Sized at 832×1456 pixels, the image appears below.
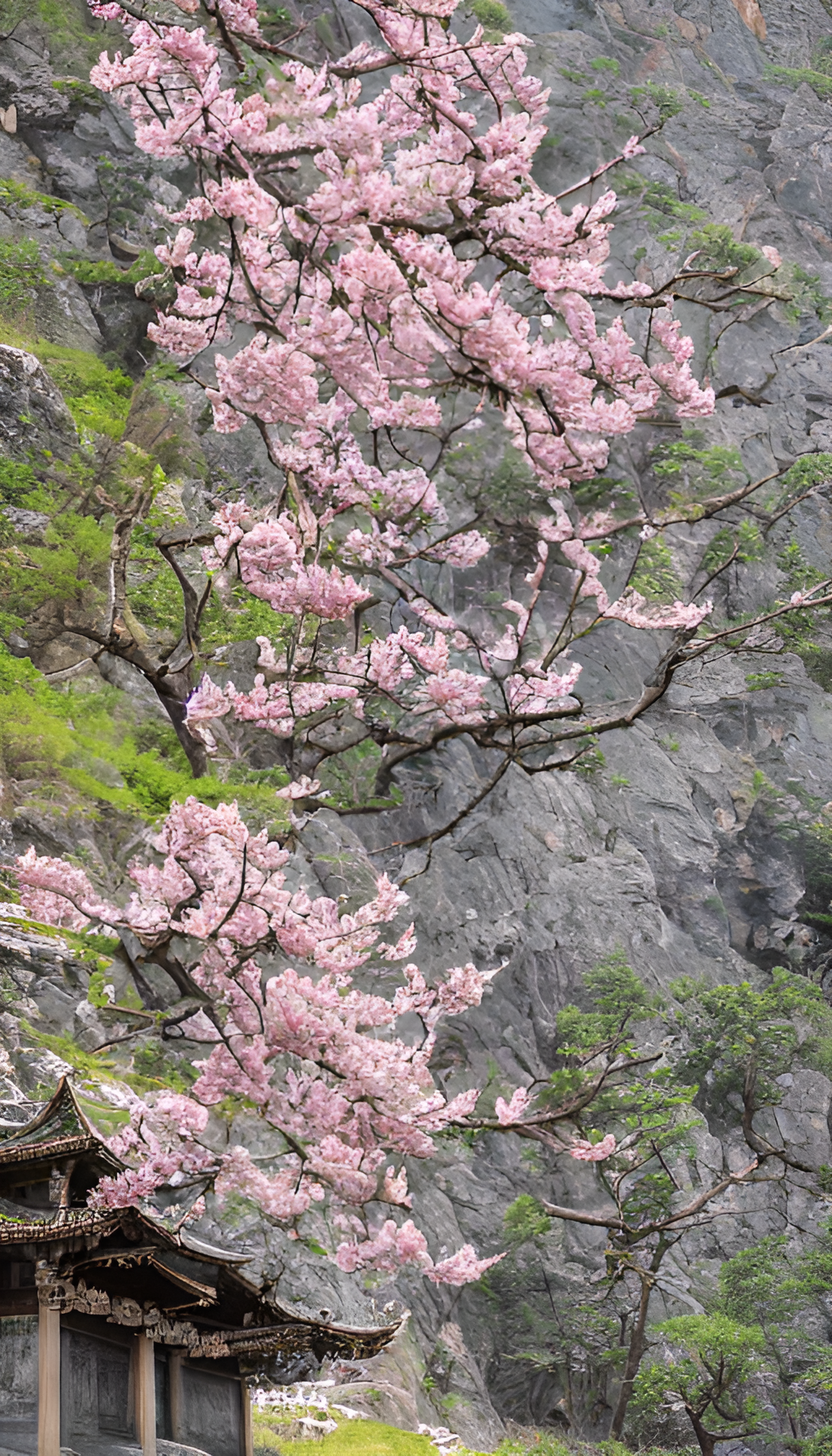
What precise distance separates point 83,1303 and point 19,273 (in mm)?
17364

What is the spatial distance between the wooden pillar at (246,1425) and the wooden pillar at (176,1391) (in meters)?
0.78

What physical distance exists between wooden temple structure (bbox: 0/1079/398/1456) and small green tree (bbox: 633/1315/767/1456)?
445 inches

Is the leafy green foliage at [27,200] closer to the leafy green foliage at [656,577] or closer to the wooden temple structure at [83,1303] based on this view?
the leafy green foliage at [656,577]

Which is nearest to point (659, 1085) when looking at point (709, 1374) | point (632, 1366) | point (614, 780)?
point (709, 1374)

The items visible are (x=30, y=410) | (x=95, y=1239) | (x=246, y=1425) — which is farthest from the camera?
(x=30, y=410)

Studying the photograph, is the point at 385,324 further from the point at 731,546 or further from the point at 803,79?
the point at 803,79

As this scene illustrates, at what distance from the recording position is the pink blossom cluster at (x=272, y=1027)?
26.4 ft

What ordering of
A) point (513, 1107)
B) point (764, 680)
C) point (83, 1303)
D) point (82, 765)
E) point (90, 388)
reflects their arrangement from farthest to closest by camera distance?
point (764, 680) → point (90, 388) → point (82, 765) → point (513, 1107) → point (83, 1303)

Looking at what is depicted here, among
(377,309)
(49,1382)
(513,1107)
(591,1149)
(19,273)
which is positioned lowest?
(49,1382)

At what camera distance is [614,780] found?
91.0 feet

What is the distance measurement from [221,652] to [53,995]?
11.1 feet

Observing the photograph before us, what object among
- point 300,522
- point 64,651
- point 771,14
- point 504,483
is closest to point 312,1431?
point 64,651

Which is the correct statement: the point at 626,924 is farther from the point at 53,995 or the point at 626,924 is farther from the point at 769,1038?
the point at 53,995

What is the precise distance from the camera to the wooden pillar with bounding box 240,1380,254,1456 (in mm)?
8641
